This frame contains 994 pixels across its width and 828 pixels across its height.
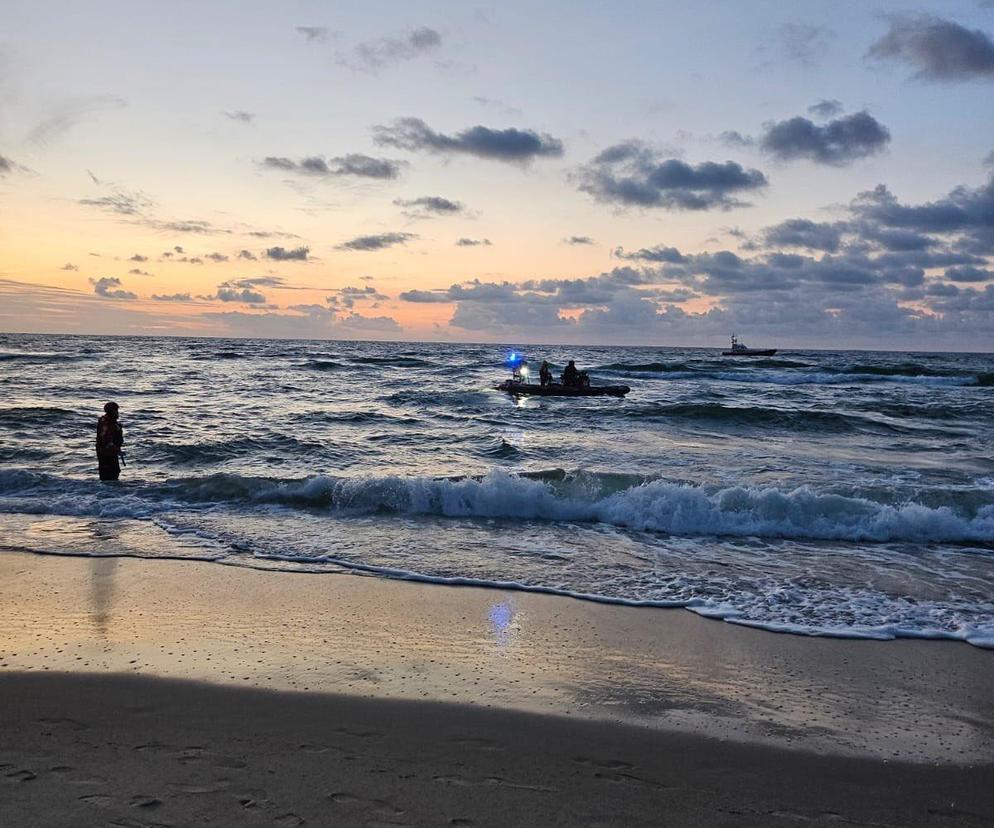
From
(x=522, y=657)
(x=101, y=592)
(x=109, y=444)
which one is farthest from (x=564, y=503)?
(x=109, y=444)

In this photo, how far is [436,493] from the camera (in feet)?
38.1

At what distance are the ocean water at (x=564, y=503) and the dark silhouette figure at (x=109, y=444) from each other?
13.5 inches

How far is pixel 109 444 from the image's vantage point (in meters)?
12.6

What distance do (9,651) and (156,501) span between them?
6863 mm

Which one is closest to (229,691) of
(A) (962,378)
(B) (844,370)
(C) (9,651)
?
(C) (9,651)

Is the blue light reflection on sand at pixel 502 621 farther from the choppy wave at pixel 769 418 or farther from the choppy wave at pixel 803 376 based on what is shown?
the choppy wave at pixel 803 376

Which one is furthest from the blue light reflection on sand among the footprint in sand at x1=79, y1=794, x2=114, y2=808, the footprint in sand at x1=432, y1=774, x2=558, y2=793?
the footprint in sand at x1=79, y1=794, x2=114, y2=808

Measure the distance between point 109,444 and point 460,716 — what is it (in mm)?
10701

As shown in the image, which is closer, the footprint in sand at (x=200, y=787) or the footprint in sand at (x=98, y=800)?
the footprint in sand at (x=98, y=800)

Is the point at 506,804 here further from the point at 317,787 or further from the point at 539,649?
the point at 539,649

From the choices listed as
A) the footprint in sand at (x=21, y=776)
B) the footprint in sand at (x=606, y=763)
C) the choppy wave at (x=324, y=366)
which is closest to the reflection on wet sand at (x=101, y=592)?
the footprint in sand at (x=21, y=776)

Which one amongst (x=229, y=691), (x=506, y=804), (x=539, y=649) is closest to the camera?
(x=506, y=804)

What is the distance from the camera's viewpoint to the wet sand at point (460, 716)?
332cm

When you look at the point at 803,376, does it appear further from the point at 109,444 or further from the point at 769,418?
the point at 109,444
